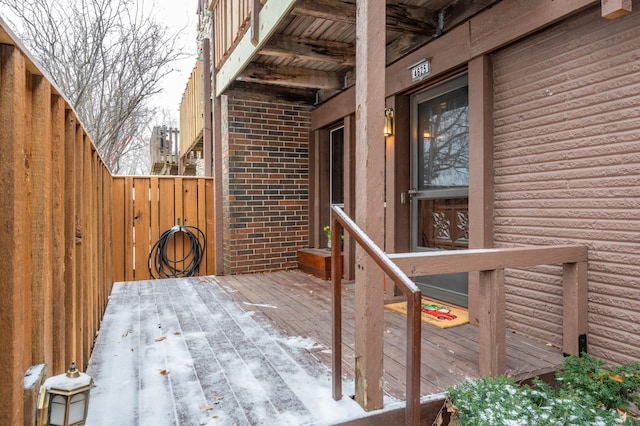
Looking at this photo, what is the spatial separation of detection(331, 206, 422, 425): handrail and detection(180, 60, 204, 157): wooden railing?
5.41 metres

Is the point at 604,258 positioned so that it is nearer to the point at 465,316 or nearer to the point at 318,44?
the point at 465,316

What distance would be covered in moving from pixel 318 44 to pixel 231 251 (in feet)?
8.99

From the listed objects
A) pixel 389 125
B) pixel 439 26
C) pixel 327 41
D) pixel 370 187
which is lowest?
pixel 370 187

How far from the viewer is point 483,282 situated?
2.15 metres

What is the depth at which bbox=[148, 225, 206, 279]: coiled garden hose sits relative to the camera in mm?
5484

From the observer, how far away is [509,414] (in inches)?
64.6

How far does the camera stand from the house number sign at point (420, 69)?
3.50 m

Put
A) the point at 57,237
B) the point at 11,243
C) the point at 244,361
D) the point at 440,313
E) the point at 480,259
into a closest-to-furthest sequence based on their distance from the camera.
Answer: the point at 11,243, the point at 57,237, the point at 480,259, the point at 244,361, the point at 440,313

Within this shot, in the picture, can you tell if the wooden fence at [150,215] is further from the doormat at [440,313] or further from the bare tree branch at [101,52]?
the doormat at [440,313]

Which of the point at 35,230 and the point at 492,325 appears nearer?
the point at 35,230

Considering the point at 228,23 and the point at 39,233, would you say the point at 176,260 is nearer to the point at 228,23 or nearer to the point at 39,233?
the point at 228,23

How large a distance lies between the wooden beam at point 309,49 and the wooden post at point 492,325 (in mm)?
2868

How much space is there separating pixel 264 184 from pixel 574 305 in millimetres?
3913

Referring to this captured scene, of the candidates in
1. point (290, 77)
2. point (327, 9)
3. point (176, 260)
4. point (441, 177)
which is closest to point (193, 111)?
point (176, 260)
